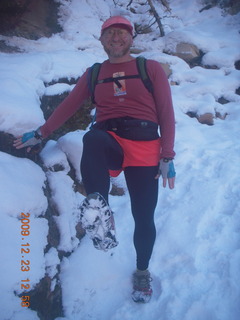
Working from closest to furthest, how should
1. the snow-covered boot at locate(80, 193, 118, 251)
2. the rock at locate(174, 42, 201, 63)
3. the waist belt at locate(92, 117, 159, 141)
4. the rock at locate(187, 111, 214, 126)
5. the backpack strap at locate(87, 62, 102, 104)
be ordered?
the snow-covered boot at locate(80, 193, 118, 251) < the waist belt at locate(92, 117, 159, 141) < the backpack strap at locate(87, 62, 102, 104) < the rock at locate(187, 111, 214, 126) < the rock at locate(174, 42, 201, 63)

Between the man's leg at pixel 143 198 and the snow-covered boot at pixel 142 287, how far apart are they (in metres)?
0.33

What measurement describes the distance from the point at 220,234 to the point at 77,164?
2166mm

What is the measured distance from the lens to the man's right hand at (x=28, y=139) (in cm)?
277

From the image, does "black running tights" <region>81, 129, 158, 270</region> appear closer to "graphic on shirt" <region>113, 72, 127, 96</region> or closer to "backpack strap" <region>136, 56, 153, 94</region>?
"graphic on shirt" <region>113, 72, 127, 96</region>

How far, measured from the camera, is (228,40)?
29.6 ft

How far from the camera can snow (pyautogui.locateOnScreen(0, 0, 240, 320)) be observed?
7.65ft

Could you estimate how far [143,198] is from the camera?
2324 mm

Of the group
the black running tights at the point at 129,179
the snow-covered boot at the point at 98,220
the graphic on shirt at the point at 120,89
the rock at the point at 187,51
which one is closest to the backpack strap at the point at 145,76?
the graphic on shirt at the point at 120,89

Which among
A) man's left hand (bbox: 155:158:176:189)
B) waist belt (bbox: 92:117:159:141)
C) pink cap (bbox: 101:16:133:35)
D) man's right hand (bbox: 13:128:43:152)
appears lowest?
man's right hand (bbox: 13:128:43:152)

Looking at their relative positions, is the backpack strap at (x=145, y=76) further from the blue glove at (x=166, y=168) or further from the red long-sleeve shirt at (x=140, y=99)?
the blue glove at (x=166, y=168)

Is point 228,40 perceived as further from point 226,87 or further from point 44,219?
point 44,219

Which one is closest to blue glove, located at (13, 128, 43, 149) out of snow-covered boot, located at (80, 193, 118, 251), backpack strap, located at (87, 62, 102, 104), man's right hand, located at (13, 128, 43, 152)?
man's right hand, located at (13, 128, 43, 152)

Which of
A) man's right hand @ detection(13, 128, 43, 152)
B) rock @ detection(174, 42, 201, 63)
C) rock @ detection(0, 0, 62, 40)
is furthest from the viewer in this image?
rock @ detection(174, 42, 201, 63)

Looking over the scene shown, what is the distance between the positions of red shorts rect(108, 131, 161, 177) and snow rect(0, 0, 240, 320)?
1144 millimetres
